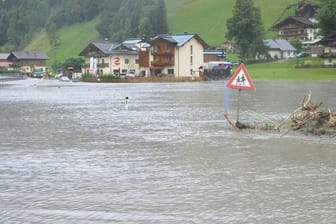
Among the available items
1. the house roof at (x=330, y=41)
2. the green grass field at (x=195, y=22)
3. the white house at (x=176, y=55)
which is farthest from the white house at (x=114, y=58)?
the house roof at (x=330, y=41)

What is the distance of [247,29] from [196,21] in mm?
52360

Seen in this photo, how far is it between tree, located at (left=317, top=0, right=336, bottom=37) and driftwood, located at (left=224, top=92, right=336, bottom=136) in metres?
70.6

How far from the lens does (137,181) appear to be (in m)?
12.6

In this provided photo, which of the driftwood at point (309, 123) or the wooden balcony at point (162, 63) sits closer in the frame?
the driftwood at point (309, 123)

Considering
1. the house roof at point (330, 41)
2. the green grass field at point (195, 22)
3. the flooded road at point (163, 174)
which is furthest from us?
the green grass field at point (195, 22)

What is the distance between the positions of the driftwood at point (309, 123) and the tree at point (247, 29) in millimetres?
90780

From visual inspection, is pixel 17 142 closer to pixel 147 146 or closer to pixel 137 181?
pixel 147 146

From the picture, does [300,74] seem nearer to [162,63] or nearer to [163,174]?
[162,63]

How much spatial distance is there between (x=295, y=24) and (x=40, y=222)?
137281 millimetres

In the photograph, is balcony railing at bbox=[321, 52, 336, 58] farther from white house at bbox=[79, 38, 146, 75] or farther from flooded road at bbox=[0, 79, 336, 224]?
flooded road at bbox=[0, 79, 336, 224]

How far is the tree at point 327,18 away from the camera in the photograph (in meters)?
88.4

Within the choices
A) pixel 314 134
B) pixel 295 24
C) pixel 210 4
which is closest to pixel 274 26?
pixel 295 24

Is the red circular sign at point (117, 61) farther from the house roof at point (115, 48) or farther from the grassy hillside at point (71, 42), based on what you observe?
the grassy hillside at point (71, 42)

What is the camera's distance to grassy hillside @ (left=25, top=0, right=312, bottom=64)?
154750 mm
